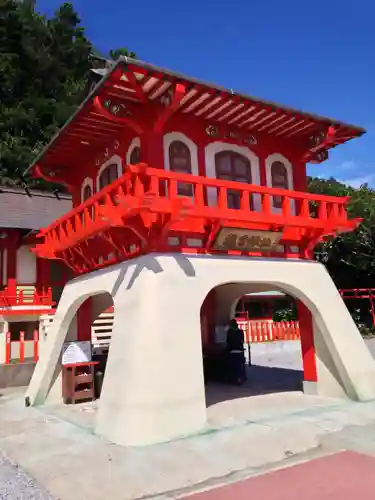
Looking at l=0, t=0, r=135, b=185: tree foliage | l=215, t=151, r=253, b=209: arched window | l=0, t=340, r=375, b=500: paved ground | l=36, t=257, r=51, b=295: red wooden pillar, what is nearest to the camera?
l=0, t=340, r=375, b=500: paved ground

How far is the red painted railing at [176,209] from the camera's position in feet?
25.8

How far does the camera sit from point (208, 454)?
258 inches

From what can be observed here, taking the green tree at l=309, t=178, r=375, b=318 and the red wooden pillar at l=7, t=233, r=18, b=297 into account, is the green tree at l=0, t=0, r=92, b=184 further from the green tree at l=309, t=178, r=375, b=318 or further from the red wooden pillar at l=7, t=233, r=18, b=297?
the green tree at l=309, t=178, r=375, b=318

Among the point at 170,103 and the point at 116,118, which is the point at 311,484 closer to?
the point at 170,103

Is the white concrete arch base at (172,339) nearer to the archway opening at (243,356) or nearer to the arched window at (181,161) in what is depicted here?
the archway opening at (243,356)

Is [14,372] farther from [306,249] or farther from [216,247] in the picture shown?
[306,249]

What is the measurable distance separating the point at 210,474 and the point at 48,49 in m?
42.1

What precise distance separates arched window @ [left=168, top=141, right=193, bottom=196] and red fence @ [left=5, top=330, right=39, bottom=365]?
925cm

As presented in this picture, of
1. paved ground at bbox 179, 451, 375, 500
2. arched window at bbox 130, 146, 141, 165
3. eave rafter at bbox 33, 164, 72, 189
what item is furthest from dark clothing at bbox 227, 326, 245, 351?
paved ground at bbox 179, 451, 375, 500

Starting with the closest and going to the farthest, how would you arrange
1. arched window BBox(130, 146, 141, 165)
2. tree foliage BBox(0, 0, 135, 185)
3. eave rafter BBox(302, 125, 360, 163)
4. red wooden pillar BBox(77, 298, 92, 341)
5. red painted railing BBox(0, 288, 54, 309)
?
arched window BBox(130, 146, 141, 165), eave rafter BBox(302, 125, 360, 163), red wooden pillar BBox(77, 298, 92, 341), red painted railing BBox(0, 288, 54, 309), tree foliage BBox(0, 0, 135, 185)

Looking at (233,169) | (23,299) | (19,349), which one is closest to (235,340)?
(233,169)

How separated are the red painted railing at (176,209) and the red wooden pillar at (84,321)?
6.69ft

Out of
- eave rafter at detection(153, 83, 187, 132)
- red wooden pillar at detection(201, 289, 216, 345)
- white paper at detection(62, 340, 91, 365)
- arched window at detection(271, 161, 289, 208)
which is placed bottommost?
white paper at detection(62, 340, 91, 365)

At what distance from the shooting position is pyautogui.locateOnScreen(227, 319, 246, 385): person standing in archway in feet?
42.2
